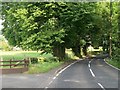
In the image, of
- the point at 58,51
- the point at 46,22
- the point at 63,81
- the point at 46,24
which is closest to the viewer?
the point at 63,81

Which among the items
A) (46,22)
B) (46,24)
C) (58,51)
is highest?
(46,22)

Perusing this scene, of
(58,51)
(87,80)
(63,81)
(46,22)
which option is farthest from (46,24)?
(63,81)

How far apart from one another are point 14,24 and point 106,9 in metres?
27.6

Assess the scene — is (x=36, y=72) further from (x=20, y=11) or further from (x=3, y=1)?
(x=3, y=1)

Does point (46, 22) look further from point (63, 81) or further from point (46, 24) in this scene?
point (63, 81)

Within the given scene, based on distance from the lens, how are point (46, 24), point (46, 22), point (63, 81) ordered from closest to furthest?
point (63, 81), point (46, 24), point (46, 22)

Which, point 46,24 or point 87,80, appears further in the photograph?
point 46,24

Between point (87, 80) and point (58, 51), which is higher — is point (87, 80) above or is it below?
above

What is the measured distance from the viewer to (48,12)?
46.7 metres

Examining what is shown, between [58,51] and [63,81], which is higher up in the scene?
[63,81]

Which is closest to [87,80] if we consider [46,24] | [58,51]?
[46,24]

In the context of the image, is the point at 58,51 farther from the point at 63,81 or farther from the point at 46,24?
the point at 63,81

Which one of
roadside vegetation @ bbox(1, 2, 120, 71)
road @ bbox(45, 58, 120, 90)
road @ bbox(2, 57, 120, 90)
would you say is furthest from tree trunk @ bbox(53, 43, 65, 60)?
road @ bbox(2, 57, 120, 90)

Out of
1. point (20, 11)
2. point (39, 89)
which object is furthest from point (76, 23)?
point (39, 89)
